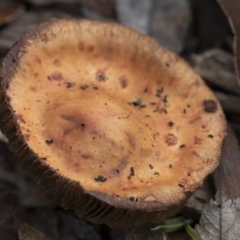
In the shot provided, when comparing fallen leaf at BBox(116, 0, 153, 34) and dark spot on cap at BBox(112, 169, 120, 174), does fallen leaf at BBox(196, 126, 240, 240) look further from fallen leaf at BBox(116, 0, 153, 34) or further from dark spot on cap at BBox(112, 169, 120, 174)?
fallen leaf at BBox(116, 0, 153, 34)

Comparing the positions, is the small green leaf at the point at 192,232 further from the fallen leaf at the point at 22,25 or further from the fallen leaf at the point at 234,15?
the fallen leaf at the point at 22,25


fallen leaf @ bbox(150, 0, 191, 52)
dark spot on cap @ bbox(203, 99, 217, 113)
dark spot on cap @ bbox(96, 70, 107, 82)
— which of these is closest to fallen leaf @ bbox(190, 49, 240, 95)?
fallen leaf @ bbox(150, 0, 191, 52)

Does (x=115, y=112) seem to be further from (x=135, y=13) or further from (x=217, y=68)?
(x=135, y=13)

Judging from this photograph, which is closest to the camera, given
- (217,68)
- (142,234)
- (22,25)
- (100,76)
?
(142,234)

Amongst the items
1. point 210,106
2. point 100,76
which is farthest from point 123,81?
point 210,106

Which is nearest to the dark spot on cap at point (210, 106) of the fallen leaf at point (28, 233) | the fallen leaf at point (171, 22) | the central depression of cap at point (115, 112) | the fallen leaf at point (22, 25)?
the central depression of cap at point (115, 112)

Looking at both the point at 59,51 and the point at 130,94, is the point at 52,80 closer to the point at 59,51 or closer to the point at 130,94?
the point at 59,51

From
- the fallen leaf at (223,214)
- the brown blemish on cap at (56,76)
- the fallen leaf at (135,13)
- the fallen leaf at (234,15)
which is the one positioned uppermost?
the fallen leaf at (234,15)
